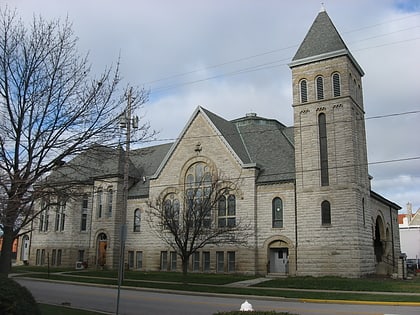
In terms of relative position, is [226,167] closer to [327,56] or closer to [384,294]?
[327,56]

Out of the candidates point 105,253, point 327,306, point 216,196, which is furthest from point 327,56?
point 105,253

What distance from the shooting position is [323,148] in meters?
32.8

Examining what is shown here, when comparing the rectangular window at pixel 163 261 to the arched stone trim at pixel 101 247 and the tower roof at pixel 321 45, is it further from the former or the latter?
the tower roof at pixel 321 45

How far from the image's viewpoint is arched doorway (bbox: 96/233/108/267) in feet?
138

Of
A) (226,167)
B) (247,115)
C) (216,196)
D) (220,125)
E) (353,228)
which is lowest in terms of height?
(353,228)

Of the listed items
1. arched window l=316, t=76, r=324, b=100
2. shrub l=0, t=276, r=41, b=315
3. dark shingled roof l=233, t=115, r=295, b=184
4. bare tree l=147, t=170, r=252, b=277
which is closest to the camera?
shrub l=0, t=276, r=41, b=315

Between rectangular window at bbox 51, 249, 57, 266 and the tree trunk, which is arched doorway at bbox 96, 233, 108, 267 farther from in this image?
the tree trunk

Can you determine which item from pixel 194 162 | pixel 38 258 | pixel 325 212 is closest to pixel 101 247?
A: pixel 38 258

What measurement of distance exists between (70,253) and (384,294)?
32084mm

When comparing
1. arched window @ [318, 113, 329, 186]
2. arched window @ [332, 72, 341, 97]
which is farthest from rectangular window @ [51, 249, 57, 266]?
arched window @ [332, 72, 341, 97]

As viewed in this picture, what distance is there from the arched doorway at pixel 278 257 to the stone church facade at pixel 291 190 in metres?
0.08

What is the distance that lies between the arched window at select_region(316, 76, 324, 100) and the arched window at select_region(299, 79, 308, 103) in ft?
2.91

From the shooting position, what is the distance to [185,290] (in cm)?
2303

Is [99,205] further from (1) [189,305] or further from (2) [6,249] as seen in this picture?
(2) [6,249]
